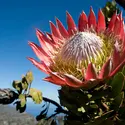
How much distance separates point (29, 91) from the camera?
1.14m

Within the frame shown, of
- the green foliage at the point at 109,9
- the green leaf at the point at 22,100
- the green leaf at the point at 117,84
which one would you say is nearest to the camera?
the green leaf at the point at 117,84

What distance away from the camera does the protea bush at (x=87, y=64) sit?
2.45 feet

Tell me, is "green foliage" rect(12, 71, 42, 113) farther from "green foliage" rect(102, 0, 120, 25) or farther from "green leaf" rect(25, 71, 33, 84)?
"green foliage" rect(102, 0, 120, 25)

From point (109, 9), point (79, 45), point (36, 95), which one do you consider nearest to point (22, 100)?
point (36, 95)

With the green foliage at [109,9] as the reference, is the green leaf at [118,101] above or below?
below

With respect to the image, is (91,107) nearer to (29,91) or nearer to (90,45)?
(90,45)

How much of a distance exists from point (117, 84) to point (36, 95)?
0.40 meters

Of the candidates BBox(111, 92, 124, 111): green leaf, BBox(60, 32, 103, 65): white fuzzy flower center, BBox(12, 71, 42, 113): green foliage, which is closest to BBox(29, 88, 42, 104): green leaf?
BBox(12, 71, 42, 113): green foliage

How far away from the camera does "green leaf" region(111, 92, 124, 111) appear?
0.77 meters

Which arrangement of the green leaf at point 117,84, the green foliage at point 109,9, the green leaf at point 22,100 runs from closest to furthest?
1. the green leaf at point 117,84
2. the green leaf at point 22,100
3. the green foliage at point 109,9

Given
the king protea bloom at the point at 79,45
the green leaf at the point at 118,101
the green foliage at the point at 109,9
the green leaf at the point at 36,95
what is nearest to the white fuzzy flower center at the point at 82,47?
the king protea bloom at the point at 79,45

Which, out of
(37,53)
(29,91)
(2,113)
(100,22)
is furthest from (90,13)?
(2,113)

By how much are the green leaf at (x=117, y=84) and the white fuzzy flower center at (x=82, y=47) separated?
95mm

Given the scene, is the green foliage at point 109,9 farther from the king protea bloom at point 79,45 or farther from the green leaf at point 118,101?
the green leaf at point 118,101
